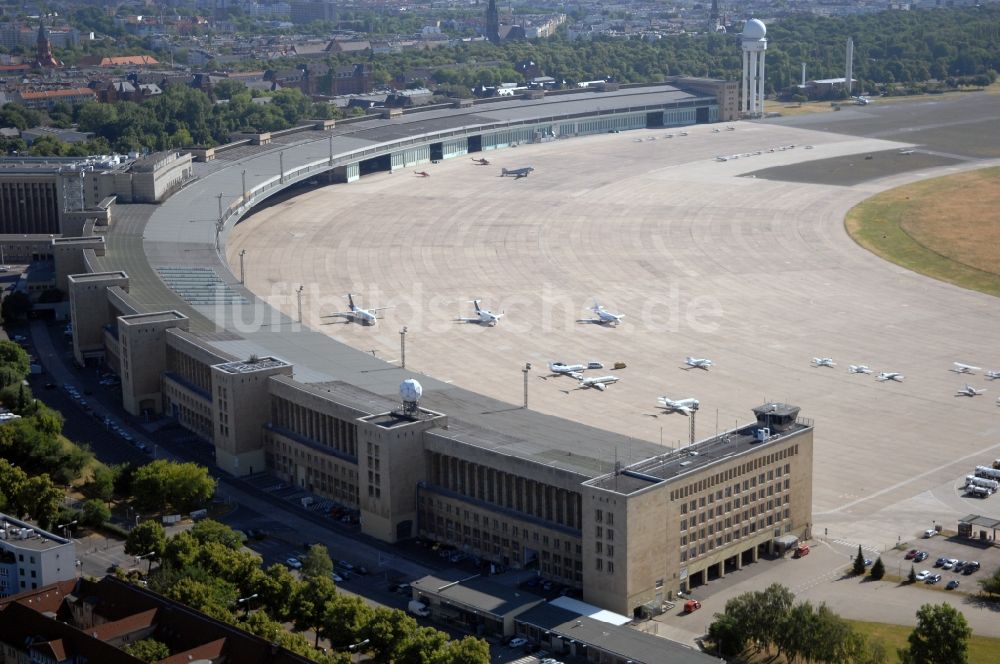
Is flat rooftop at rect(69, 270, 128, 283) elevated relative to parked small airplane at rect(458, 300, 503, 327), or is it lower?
elevated

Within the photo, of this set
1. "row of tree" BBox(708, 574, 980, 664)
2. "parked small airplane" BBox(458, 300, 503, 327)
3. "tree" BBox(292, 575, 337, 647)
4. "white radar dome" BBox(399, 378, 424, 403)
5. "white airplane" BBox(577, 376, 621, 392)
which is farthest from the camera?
"parked small airplane" BBox(458, 300, 503, 327)

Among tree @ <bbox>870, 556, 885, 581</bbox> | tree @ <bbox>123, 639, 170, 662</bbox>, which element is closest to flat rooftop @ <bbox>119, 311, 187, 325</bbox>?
tree @ <bbox>123, 639, 170, 662</bbox>

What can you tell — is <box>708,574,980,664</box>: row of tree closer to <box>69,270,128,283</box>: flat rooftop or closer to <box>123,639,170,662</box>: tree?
<box>123,639,170,662</box>: tree

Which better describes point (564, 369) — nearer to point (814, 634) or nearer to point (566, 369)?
point (566, 369)

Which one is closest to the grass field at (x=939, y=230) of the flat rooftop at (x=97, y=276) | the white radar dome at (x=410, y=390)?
the flat rooftop at (x=97, y=276)

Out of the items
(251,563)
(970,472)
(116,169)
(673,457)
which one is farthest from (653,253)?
(251,563)

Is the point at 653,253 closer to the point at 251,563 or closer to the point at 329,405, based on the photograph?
the point at 329,405

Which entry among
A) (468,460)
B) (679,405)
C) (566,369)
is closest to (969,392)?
(679,405)
